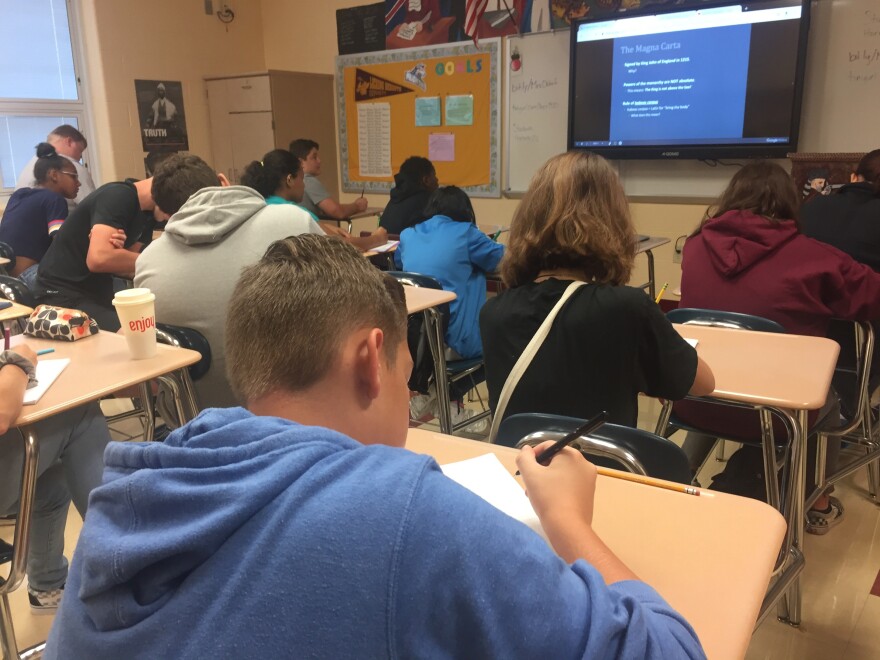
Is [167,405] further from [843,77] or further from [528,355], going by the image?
[843,77]

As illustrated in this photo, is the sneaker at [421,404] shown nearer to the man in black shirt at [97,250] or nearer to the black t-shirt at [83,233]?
the man in black shirt at [97,250]

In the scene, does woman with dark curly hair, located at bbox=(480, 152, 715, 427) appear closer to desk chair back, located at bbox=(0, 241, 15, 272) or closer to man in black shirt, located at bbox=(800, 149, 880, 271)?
man in black shirt, located at bbox=(800, 149, 880, 271)

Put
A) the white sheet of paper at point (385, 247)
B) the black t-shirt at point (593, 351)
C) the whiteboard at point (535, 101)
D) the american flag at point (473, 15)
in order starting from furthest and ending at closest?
the american flag at point (473, 15)
the whiteboard at point (535, 101)
the white sheet of paper at point (385, 247)
the black t-shirt at point (593, 351)

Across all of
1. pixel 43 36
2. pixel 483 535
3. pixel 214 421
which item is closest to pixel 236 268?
pixel 214 421

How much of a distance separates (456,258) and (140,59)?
4069 mm

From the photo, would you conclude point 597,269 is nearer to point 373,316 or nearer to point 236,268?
point 373,316

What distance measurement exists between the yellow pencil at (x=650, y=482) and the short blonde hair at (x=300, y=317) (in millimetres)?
539

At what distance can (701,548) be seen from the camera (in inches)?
37.3

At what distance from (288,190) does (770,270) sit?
243 cm

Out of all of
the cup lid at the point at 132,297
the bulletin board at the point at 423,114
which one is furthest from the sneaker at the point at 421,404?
the bulletin board at the point at 423,114

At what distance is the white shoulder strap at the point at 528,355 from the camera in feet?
4.76

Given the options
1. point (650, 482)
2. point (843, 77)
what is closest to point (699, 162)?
point (843, 77)

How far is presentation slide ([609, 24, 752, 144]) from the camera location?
3.99 metres

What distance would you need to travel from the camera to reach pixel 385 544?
49cm
